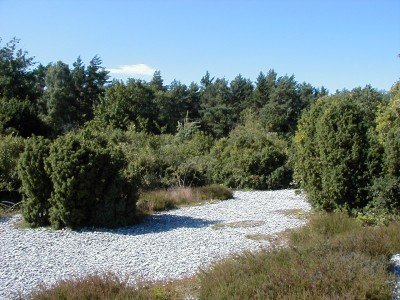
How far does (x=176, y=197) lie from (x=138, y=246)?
5.62 m

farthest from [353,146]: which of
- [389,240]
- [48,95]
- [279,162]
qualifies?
[48,95]

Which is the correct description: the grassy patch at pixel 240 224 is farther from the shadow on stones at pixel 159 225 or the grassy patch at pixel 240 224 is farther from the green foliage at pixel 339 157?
the green foliage at pixel 339 157

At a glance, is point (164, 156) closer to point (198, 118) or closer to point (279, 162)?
point (279, 162)

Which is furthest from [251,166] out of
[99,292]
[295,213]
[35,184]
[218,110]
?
[218,110]

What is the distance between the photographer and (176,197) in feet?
46.1

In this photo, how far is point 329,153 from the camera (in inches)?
394

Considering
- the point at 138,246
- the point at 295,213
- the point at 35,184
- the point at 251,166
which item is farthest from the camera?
the point at 251,166

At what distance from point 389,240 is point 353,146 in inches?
149

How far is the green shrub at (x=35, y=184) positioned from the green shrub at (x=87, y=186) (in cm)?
29

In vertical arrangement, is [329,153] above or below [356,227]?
above

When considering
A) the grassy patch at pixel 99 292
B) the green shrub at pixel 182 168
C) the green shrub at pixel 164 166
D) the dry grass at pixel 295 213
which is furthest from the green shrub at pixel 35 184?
the green shrub at pixel 182 168

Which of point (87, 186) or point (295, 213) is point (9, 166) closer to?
point (87, 186)

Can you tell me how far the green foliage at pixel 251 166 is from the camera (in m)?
17.5

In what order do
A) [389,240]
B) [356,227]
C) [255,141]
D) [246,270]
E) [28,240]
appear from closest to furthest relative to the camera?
1. [246,270]
2. [389,240]
3. [356,227]
4. [28,240]
5. [255,141]
